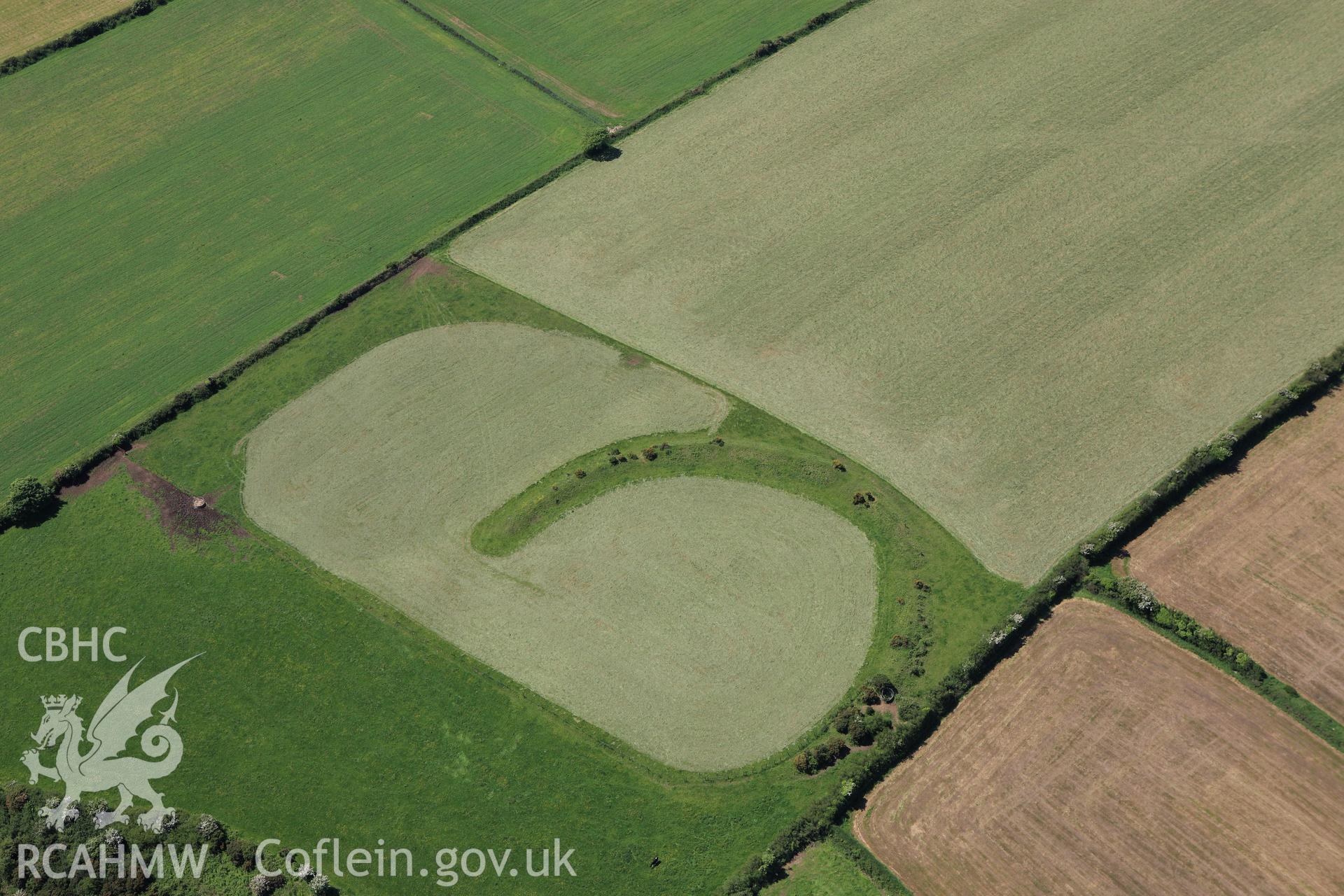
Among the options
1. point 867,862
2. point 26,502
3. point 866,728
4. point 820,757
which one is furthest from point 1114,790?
point 26,502

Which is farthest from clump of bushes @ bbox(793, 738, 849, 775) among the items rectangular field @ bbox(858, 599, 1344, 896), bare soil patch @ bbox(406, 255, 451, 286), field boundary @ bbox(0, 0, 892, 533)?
bare soil patch @ bbox(406, 255, 451, 286)

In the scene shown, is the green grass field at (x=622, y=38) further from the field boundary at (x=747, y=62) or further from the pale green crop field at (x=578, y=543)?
the pale green crop field at (x=578, y=543)

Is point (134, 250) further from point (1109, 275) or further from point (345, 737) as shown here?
point (1109, 275)

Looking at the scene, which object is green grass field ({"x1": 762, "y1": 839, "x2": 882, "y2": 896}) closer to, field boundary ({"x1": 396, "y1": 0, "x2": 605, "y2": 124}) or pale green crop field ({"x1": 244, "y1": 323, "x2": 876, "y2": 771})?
pale green crop field ({"x1": 244, "y1": 323, "x2": 876, "y2": 771})

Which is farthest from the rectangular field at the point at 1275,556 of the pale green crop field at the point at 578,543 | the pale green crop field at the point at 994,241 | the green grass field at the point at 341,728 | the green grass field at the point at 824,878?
the green grass field at the point at 341,728

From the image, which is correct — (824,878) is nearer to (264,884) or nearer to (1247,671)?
(1247,671)

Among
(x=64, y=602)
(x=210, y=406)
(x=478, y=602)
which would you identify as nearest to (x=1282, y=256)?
(x=478, y=602)

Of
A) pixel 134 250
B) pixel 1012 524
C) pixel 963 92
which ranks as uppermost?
pixel 963 92
